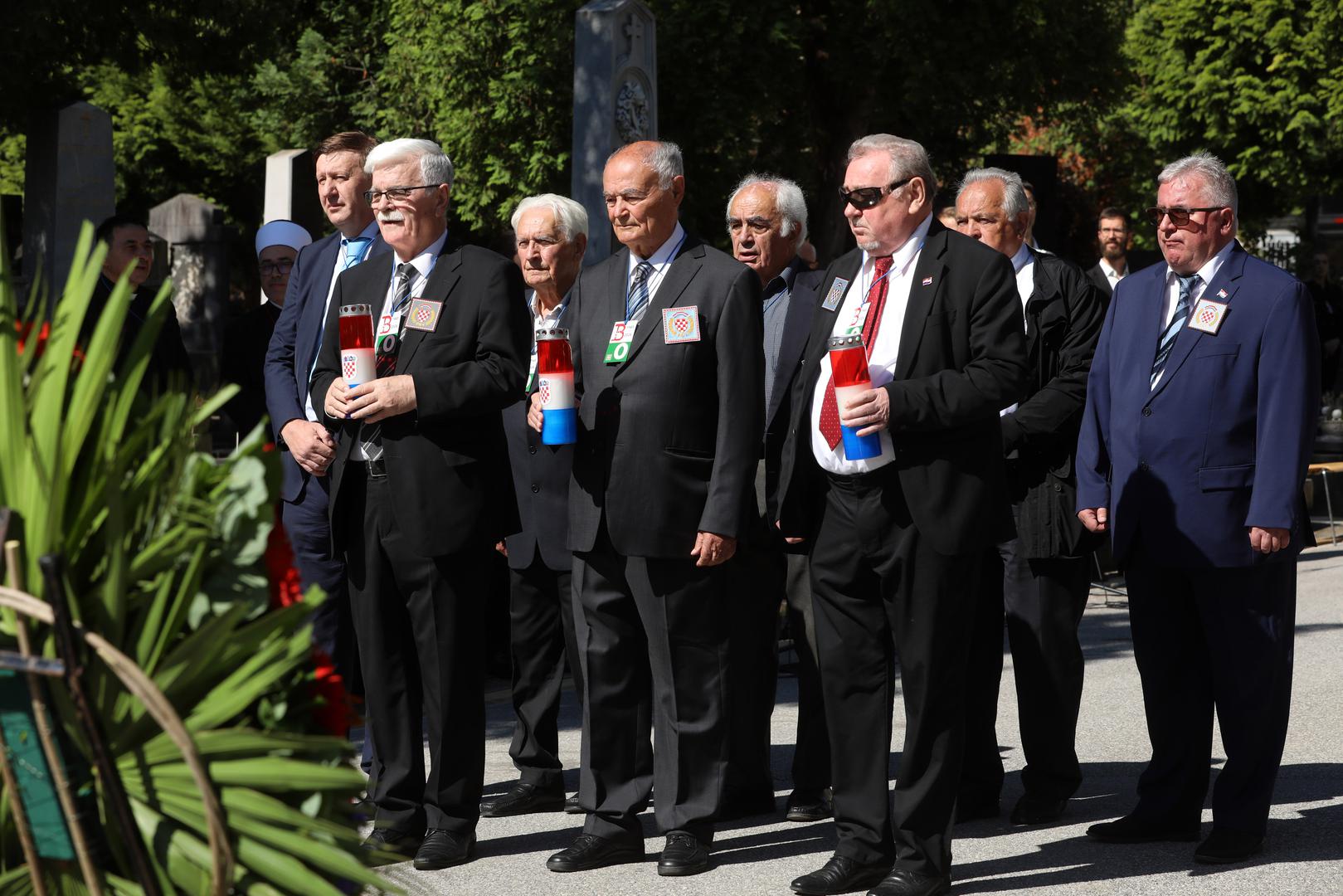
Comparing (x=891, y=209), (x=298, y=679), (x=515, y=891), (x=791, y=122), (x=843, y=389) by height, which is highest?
(x=791, y=122)

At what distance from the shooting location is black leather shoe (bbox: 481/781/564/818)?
5.86m

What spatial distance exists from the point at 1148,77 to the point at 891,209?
28614mm

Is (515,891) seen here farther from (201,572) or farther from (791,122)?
(791,122)

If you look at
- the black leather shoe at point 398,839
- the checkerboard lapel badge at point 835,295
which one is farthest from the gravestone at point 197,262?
the checkerboard lapel badge at point 835,295

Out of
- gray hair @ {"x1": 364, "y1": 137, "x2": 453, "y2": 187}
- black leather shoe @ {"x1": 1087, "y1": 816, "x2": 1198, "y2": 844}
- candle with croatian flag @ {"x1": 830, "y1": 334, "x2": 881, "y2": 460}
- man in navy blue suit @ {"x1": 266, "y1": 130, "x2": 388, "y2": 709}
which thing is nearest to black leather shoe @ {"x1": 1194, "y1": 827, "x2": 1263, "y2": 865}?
black leather shoe @ {"x1": 1087, "y1": 816, "x2": 1198, "y2": 844}

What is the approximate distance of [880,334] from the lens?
15.7 feet

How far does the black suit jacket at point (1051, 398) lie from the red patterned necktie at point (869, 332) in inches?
41.0

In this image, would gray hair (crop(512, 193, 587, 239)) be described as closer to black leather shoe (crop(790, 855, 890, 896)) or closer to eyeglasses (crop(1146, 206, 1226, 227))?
eyeglasses (crop(1146, 206, 1226, 227))

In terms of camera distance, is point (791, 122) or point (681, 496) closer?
point (681, 496)

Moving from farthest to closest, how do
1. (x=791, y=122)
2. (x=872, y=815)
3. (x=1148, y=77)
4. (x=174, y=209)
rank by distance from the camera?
(x=1148, y=77) < (x=791, y=122) < (x=174, y=209) < (x=872, y=815)

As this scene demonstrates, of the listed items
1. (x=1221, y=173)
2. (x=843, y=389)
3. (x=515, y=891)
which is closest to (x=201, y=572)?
(x=843, y=389)

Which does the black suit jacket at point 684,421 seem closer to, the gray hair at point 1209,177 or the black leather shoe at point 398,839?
→ the black leather shoe at point 398,839

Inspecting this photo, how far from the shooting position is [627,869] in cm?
504

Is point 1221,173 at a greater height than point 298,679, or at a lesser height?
greater
